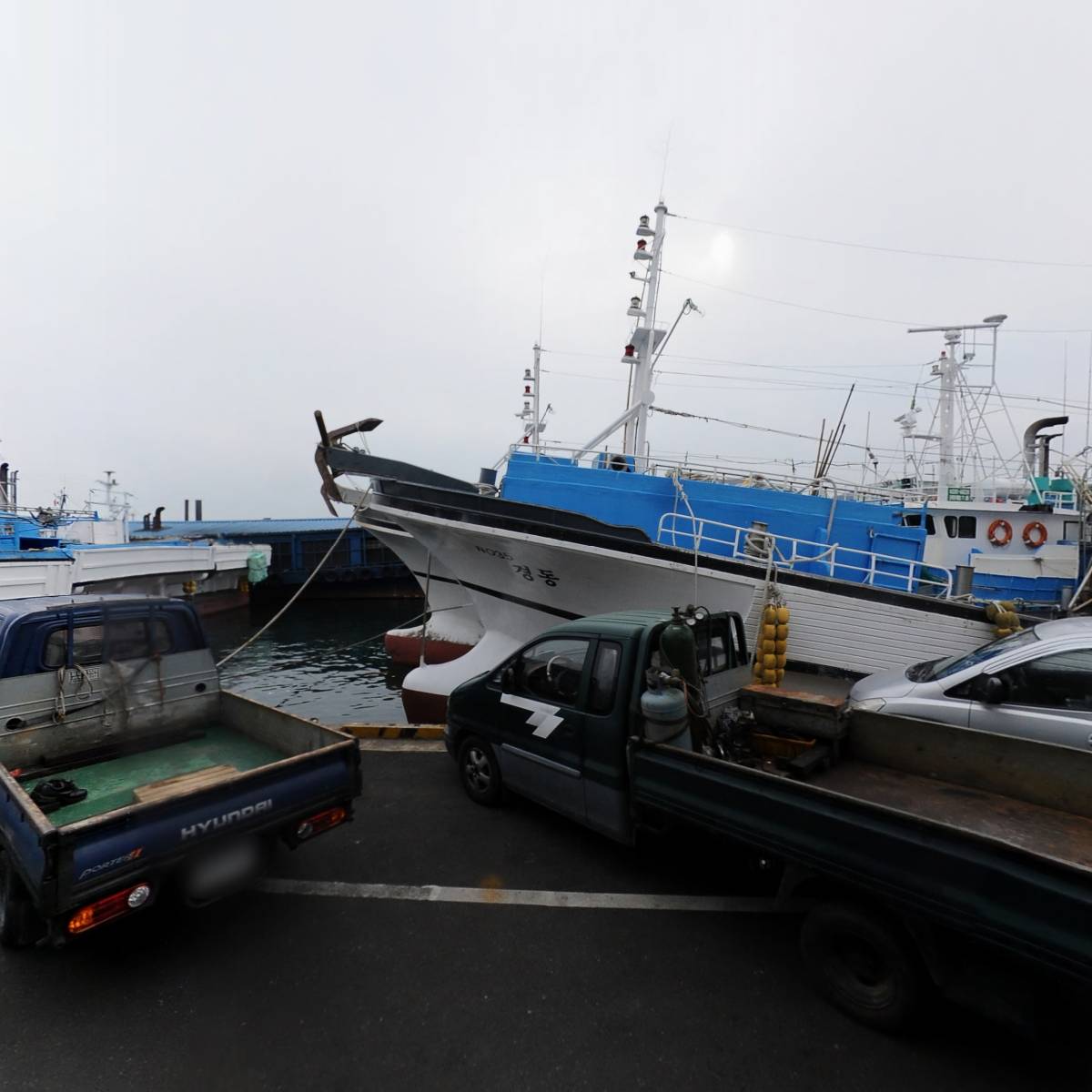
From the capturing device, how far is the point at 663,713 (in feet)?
11.6

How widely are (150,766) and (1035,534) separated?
18943 mm

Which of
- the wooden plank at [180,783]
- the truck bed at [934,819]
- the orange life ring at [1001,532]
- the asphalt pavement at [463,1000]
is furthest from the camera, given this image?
the orange life ring at [1001,532]

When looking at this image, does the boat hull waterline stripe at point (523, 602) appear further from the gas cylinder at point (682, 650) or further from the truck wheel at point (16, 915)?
the truck wheel at point (16, 915)

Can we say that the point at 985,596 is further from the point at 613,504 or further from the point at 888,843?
the point at 888,843

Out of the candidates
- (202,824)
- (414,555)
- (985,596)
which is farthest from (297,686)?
(985,596)

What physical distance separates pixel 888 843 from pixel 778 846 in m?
0.54

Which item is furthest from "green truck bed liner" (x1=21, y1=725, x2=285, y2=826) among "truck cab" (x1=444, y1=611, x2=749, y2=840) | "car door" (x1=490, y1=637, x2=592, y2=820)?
"car door" (x1=490, y1=637, x2=592, y2=820)

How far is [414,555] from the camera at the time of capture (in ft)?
47.7

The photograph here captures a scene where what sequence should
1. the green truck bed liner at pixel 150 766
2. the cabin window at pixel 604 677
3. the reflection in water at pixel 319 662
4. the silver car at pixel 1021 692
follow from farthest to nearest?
the reflection in water at pixel 319 662 < the silver car at pixel 1021 692 < the cabin window at pixel 604 677 < the green truck bed liner at pixel 150 766

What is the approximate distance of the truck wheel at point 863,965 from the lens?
2.66 m

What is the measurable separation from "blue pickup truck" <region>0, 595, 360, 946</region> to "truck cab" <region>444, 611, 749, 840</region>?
51.9 inches

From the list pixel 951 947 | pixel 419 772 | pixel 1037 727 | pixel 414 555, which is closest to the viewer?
pixel 951 947

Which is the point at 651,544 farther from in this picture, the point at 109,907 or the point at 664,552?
the point at 109,907

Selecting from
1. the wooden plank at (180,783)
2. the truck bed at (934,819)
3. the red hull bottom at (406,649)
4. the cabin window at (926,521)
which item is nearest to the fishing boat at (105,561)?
the red hull bottom at (406,649)
